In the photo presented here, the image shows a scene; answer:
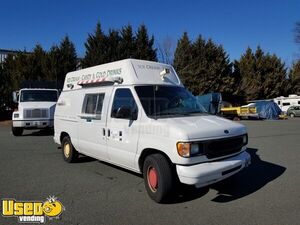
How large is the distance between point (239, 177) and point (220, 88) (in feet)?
117

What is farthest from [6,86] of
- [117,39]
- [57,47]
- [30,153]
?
[30,153]

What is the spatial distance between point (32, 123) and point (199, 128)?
11680 millimetres

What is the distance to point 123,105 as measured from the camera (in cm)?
604

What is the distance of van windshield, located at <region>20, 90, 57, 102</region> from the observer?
15289 mm

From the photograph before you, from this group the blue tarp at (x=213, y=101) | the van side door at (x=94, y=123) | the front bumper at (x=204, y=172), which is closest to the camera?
the front bumper at (x=204, y=172)

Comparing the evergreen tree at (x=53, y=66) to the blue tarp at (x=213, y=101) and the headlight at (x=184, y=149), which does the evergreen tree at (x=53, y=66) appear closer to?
the blue tarp at (x=213, y=101)

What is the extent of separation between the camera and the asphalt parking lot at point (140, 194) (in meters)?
4.48

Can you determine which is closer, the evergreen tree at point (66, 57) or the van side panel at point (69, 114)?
the van side panel at point (69, 114)

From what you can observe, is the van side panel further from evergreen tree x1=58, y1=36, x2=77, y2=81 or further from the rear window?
evergreen tree x1=58, y1=36, x2=77, y2=81

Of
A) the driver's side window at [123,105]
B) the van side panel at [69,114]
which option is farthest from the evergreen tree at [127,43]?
the driver's side window at [123,105]

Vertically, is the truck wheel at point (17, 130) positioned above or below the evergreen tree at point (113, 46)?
below

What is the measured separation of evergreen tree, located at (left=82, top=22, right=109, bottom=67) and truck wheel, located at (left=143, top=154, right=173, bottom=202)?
28.6 meters

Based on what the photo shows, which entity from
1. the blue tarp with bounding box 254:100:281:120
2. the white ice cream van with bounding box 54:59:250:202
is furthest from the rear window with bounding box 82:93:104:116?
the blue tarp with bounding box 254:100:281:120

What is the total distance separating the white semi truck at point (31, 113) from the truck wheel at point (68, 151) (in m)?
6.72
